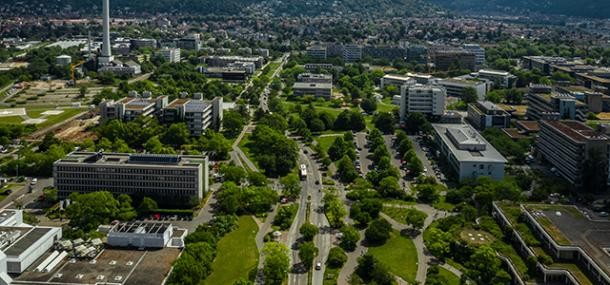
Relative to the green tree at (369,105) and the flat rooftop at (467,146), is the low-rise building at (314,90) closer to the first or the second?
the green tree at (369,105)

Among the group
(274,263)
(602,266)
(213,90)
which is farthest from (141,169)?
(213,90)

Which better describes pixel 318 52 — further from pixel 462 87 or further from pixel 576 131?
pixel 576 131

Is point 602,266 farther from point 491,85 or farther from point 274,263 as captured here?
point 491,85

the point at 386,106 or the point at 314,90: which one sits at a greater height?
the point at 314,90

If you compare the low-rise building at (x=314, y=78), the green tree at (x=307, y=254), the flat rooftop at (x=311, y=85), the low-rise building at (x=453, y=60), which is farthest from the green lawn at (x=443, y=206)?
the low-rise building at (x=453, y=60)

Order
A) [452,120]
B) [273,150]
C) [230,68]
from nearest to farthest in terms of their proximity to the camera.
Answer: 1. [273,150]
2. [452,120]
3. [230,68]

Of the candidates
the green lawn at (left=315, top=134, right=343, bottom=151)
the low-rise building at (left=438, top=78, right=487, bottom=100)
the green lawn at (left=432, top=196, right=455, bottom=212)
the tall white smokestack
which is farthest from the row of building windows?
the tall white smokestack

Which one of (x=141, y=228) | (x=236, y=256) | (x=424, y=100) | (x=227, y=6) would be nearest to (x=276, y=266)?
(x=236, y=256)
